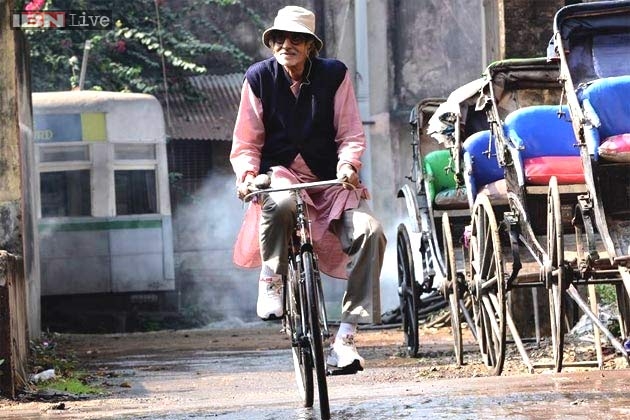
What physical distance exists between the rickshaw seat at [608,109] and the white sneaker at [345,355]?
207cm

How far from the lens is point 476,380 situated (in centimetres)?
846

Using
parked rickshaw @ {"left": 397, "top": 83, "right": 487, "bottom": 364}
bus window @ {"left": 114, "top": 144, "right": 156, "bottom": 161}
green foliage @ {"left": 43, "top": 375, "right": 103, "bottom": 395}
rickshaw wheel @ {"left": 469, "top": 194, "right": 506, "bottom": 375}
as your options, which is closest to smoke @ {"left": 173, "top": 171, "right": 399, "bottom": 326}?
bus window @ {"left": 114, "top": 144, "right": 156, "bottom": 161}

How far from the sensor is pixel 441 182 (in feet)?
45.4

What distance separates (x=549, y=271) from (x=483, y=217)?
4.65 feet

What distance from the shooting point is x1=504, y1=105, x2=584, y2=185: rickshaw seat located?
9812 mm

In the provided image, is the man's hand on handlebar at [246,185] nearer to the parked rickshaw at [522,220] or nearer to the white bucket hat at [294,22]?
the white bucket hat at [294,22]

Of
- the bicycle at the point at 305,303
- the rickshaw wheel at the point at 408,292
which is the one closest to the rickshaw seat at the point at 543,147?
the bicycle at the point at 305,303

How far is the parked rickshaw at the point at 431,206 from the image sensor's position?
41.4ft

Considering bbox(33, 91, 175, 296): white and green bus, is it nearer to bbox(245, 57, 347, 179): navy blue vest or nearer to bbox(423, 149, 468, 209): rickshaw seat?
bbox(423, 149, 468, 209): rickshaw seat

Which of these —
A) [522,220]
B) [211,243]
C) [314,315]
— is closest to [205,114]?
[211,243]

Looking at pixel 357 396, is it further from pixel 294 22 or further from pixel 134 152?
pixel 134 152

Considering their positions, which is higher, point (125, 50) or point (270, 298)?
point (125, 50)

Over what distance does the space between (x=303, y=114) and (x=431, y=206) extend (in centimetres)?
583

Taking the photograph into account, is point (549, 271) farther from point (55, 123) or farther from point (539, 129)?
point (55, 123)
